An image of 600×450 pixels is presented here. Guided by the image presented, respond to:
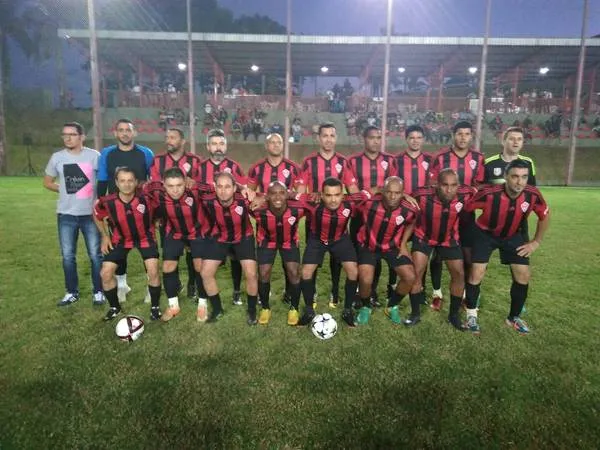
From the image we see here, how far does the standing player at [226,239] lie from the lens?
14.5ft

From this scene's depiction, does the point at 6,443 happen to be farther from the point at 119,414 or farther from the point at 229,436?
the point at 229,436

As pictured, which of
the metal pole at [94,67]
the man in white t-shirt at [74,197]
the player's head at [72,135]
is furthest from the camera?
the metal pole at [94,67]

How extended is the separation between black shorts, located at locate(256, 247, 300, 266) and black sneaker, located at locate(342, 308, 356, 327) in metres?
0.75

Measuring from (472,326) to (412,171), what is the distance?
2.02 m

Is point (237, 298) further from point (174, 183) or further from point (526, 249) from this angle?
point (526, 249)

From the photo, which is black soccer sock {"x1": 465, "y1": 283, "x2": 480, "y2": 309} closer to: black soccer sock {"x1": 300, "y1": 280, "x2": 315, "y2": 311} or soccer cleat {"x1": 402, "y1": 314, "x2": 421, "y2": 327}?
soccer cleat {"x1": 402, "y1": 314, "x2": 421, "y2": 327}

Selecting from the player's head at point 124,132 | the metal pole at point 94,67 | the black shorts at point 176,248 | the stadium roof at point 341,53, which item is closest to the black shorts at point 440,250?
the black shorts at point 176,248

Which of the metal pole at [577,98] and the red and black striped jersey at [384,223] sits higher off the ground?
the metal pole at [577,98]

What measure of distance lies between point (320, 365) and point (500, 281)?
142 inches

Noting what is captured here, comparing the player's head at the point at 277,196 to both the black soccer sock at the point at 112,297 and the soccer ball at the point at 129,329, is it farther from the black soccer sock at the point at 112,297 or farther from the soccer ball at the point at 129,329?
the black soccer sock at the point at 112,297

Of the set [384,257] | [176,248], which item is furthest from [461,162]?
[176,248]

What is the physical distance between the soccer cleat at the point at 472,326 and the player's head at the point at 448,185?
4.14ft

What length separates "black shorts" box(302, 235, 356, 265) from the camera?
4.54 m

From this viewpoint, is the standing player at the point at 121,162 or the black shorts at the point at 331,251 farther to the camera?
the standing player at the point at 121,162
